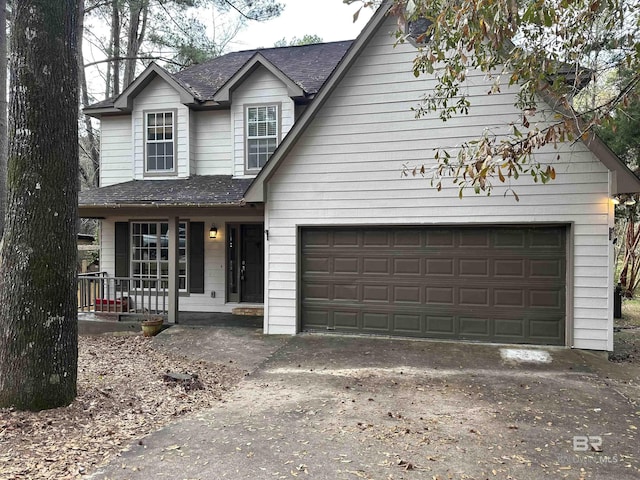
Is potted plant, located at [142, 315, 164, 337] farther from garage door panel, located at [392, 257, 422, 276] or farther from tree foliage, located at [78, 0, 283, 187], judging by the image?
tree foliage, located at [78, 0, 283, 187]

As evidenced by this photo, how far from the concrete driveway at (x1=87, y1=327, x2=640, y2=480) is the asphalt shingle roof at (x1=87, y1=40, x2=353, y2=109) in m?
6.60

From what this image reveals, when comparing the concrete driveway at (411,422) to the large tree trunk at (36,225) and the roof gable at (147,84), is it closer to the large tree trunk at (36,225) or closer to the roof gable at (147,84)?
the large tree trunk at (36,225)

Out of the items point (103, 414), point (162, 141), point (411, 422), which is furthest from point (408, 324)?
point (162, 141)

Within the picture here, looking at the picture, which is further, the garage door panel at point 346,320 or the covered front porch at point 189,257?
the covered front porch at point 189,257

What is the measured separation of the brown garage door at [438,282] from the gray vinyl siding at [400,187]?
0.87ft

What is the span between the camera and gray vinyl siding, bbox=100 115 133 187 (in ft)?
36.7

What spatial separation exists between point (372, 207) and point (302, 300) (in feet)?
→ 7.29

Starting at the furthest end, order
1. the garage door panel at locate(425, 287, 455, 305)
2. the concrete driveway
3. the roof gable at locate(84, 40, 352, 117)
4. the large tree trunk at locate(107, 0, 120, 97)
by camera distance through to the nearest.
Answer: the large tree trunk at locate(107, 0, 120, 97)
the roof gable at locate(84, 40, 352, 117)
the garage door panel at locate(425, 287, 455, 305)
the concrete driveway

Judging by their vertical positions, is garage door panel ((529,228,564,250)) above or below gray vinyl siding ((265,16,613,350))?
below

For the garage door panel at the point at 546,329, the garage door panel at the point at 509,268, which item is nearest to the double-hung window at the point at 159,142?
the garage door panel at the point at 509,268

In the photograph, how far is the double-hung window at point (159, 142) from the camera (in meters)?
10.7

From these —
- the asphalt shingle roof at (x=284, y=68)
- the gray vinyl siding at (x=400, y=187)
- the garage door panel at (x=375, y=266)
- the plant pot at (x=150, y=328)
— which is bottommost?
the plant pot at (x=150, y=328)

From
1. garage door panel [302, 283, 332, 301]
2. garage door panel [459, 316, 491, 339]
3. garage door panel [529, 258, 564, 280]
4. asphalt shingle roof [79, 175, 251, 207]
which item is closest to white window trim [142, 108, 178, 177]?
asphalt shingle roof [79, 175, 251, 207]

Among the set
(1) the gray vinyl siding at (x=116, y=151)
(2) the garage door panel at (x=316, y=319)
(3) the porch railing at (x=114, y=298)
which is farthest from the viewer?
(1) the gray vinyl siding at (x=116, y=151)
